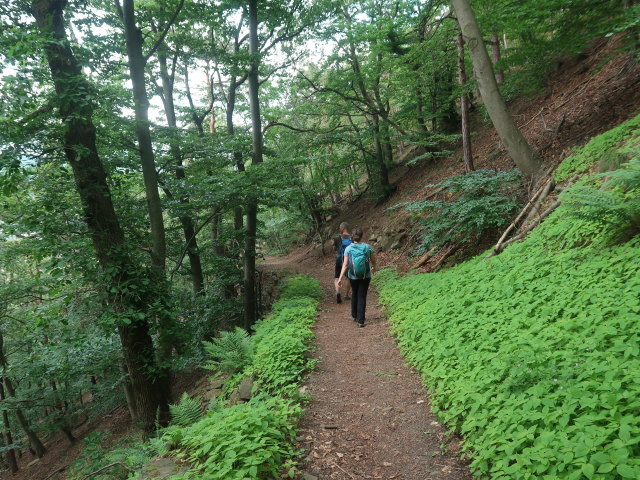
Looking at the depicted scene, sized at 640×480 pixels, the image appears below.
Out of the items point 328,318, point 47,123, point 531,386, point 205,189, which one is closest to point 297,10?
point 205,189

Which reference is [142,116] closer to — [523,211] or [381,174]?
[523,211]

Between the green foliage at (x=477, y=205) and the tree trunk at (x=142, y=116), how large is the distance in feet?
19.2

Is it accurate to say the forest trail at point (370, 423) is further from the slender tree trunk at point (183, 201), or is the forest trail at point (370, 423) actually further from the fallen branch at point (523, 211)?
the slender tree trunk at point (183, 201)

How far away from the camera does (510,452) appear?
228 centimetres

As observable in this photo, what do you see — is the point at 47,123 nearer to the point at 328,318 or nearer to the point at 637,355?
the point at 328,318

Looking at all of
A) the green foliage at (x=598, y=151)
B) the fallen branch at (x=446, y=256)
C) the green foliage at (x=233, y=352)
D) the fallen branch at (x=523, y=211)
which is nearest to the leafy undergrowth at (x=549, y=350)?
the green foliage at (x=598, y=151)

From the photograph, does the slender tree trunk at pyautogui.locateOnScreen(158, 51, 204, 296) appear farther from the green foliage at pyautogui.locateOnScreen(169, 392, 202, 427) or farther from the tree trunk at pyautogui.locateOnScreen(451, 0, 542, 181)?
the tree trunk at pyautogui.locateOnScreen(451, 0, 542, 181)

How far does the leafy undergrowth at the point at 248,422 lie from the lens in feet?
8.75

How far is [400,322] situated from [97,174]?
232 inches

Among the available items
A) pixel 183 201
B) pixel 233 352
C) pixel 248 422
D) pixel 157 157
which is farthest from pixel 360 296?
pixel 157 157

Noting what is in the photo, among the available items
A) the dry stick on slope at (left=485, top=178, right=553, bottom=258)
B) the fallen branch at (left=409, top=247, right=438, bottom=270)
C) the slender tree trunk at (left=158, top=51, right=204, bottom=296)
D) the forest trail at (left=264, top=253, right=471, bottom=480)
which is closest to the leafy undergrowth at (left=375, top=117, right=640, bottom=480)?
the forest trail at (left=264, top=253, right=471, bottom=480)

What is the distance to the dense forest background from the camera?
5.21 meters

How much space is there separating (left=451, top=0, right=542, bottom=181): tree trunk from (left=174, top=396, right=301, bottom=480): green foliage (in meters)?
6.90

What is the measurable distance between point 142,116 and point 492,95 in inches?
287
